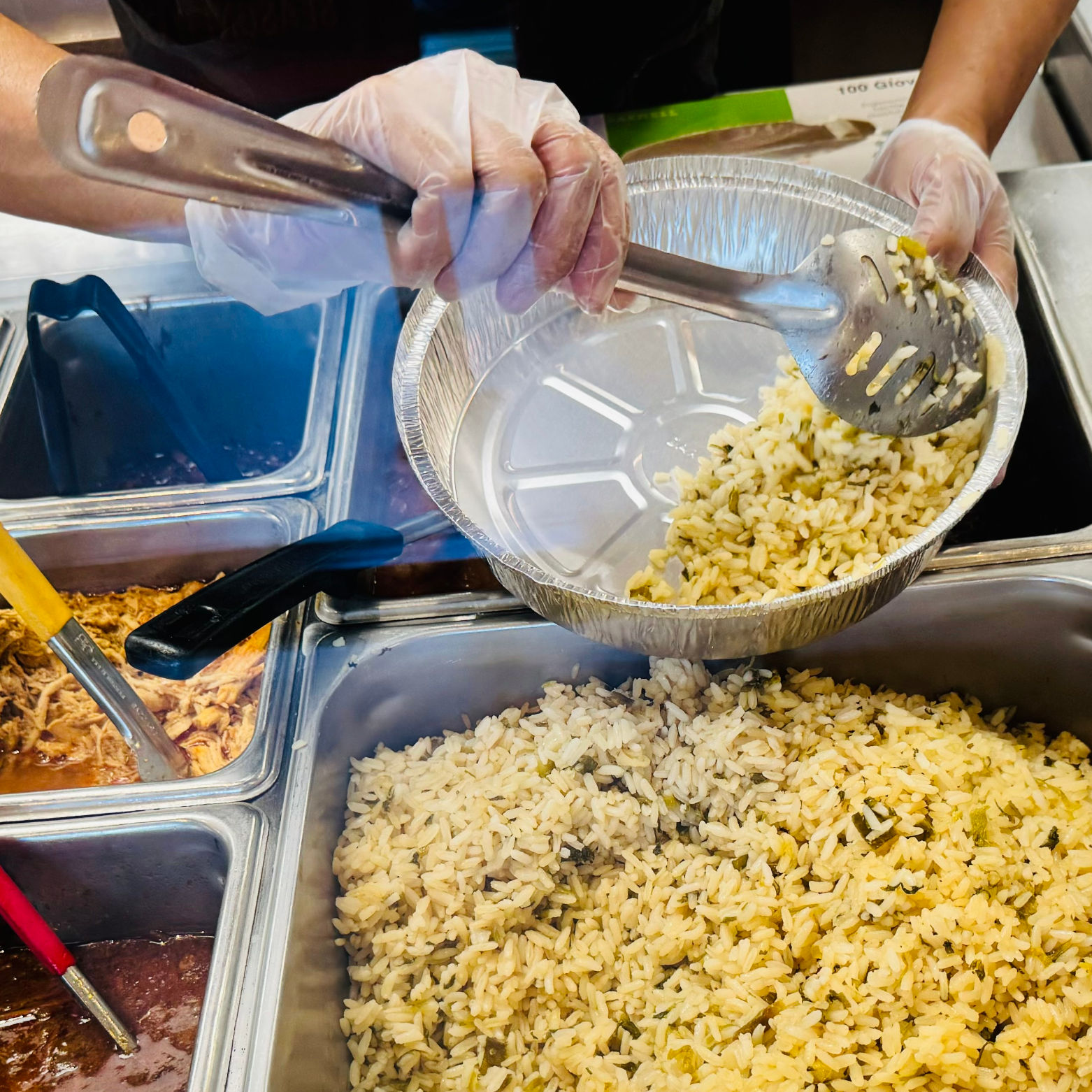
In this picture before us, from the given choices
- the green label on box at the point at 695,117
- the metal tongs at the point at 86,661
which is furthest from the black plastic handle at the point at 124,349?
the green label on box at the point at 695,117

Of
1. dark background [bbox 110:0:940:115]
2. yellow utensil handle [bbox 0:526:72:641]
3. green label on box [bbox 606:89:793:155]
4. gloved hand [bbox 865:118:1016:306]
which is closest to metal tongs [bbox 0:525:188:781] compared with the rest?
yellow utensil handle [bbox 0:526:72:641]

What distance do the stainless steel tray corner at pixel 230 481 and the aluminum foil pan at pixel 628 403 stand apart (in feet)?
1.12

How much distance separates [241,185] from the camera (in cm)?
79

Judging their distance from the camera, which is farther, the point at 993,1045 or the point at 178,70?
the point at 178,70

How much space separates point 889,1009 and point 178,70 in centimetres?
170

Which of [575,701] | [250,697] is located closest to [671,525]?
[575,701]

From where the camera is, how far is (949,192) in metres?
1.46

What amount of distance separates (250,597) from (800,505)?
32.2 inches

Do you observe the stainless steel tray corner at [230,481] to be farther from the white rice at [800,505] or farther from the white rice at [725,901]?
the white rice at [800,505]

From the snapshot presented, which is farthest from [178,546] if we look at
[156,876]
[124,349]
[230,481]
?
[156,876]

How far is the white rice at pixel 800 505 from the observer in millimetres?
1240

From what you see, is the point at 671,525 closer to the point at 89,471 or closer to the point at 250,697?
the point at 250,697

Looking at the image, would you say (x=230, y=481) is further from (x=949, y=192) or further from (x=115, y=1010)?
(x=949, y=192)

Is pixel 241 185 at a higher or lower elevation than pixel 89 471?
higher
